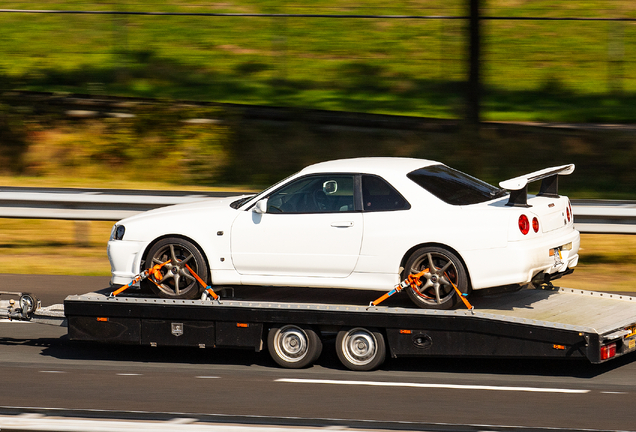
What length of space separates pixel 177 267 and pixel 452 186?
8.81 feet

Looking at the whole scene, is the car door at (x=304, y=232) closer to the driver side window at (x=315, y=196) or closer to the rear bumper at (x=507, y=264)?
the driver side window at (x=315, y=196)

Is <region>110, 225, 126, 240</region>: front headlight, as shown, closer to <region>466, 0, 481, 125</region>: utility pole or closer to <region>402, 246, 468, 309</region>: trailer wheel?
<region>402, 246, 468, 309</region>: trailer wheel

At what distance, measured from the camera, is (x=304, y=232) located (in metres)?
8.33

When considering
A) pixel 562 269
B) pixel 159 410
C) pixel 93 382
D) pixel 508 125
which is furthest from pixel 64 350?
pixel 508 125

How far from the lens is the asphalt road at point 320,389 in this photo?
22.2ft

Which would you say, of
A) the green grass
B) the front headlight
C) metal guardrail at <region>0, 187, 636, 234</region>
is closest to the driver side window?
the front headlight

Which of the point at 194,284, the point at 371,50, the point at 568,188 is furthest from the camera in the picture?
the point at 371,50

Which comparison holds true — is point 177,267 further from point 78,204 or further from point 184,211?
point 78,204

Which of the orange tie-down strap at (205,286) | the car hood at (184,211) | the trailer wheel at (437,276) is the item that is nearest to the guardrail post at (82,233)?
the car hood at (184,211)

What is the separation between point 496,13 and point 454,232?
17143 millimetres

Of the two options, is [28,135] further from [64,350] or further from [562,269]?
[562,269]

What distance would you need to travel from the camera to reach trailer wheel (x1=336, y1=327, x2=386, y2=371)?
804 cm

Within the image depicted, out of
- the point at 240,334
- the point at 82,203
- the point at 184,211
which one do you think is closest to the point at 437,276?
the point at 240,334

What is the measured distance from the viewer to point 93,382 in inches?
315
